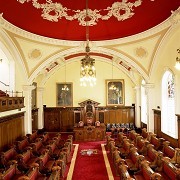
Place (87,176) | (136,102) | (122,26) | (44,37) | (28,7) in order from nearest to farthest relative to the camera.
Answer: (28,7), (87,176), (122,26), (44,37), (136,102)

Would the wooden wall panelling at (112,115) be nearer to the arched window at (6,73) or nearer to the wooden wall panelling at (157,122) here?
the wooden wall panelling at (157,122)

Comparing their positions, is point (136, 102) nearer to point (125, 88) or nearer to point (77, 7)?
point (125, 88)

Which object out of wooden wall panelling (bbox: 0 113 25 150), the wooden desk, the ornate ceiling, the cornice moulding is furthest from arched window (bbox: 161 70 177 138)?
wooden wall panelling (bbox: 0 113 25 150)

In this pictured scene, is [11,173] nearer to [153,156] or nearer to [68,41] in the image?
[153,156]

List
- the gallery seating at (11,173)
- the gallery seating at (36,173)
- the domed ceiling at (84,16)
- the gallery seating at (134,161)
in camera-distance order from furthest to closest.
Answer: the domed ceiling at (84,16) → the gallery seating at (134,161) → the gallery seating at (36,173) → the gallery seating at (11,173)

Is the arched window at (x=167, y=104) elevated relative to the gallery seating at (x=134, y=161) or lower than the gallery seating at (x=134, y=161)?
elevated

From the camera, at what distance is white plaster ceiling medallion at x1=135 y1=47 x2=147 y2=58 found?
1195 centimetres

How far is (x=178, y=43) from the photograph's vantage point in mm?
9445

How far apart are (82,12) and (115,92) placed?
1107 cm

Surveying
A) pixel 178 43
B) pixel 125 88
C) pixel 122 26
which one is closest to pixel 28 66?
pixel 122 26

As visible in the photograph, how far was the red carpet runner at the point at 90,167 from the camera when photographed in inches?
331

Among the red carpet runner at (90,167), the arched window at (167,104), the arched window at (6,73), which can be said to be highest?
the arched window at (6,73)

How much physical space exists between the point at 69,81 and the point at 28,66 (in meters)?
6.80

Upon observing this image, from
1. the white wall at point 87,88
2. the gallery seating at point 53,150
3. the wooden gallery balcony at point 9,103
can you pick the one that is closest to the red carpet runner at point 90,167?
the gallery seating at point 53,150
